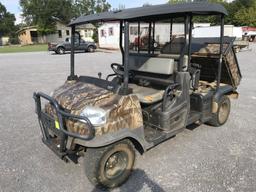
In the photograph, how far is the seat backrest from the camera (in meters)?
3.41

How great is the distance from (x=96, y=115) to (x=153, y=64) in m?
1.48

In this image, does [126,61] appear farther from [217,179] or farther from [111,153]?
[217,179]

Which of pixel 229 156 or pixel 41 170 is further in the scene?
pixel 229 156

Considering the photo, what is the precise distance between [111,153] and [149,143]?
23.5 inches

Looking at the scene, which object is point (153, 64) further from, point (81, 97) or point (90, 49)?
point (90, 49)

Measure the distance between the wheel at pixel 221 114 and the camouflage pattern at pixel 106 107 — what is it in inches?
80.4

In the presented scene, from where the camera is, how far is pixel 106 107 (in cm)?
261

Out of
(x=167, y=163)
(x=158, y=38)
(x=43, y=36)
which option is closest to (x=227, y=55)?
(x=158, y=38)

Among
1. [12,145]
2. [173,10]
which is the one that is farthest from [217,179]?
[12,145]

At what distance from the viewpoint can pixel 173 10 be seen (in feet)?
9.19

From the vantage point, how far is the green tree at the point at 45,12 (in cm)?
4391

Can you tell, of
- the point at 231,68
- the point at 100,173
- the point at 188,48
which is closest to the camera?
the point at 100,173

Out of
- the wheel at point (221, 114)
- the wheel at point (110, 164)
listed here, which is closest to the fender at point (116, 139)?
the wheel at point (110, 164)

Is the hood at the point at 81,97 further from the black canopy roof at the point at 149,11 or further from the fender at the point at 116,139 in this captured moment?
the black canopy roof at the point at 149,11
